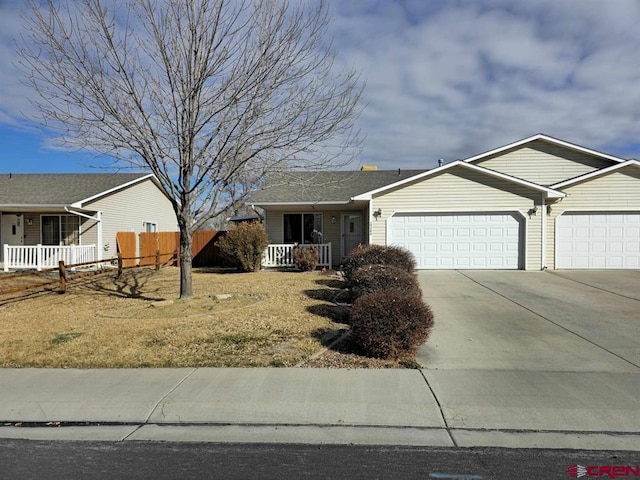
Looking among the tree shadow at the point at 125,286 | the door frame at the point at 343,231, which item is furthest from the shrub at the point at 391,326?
the door frame at the point at 343,231

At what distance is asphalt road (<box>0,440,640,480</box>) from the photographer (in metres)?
3.48

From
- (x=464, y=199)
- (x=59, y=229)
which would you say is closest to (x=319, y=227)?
(x=464, y=199)

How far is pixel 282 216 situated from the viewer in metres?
20.0

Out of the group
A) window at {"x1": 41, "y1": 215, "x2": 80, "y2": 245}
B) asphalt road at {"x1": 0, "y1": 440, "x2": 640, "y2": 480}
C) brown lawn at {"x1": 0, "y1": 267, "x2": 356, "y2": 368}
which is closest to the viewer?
asphalt road at {"x1": 0, "y1": 440, "x2": 640, "y2": 480}

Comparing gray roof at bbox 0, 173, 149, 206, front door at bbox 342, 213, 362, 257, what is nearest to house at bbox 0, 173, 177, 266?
gray roof at bbox 0, 173, 149, 206

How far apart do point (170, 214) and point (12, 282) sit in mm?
14226

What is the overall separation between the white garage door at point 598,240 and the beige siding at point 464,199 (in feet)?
3.74

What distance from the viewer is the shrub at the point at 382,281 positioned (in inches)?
333

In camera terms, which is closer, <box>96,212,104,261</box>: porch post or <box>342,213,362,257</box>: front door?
<box>96,212,104,261</box>: porch post

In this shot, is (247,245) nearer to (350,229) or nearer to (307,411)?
(350,229)

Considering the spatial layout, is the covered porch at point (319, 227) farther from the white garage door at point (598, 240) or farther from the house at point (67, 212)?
the white garage door at point (598, 240)

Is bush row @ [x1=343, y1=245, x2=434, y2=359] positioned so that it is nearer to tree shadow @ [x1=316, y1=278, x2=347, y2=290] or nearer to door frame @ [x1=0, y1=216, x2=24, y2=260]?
tree shadow @ [x1=316, y1=278, x2=347, y2=290]

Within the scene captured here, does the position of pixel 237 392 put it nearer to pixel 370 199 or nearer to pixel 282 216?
pixel 370 199

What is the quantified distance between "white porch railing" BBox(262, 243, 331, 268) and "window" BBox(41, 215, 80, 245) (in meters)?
9.22
